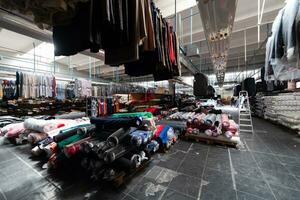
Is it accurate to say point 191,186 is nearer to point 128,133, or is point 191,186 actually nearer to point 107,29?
point 128,133

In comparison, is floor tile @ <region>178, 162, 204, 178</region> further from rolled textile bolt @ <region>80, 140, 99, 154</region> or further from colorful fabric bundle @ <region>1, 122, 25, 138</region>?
colorful fabric bundle @ <region>1, 122, 25, 138</region>

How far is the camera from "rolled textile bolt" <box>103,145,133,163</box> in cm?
156

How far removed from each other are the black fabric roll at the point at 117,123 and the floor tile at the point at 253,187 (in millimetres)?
1552

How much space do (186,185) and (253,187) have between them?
0.79 meters

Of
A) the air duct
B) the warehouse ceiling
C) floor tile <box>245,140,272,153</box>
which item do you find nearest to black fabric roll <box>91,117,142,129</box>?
the warehouse ceiling

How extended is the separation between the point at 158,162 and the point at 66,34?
2135mm

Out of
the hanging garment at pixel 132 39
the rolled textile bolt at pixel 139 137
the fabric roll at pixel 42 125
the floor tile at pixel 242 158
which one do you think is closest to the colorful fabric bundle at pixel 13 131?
the fabric roll at pixel 42 125

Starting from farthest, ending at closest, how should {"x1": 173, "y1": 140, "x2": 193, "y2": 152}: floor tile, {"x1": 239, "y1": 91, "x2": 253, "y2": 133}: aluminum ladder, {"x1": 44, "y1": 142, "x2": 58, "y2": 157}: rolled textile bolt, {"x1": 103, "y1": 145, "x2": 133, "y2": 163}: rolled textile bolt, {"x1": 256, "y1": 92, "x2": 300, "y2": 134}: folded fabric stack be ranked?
{"x1": 239, "y1": 91, "x2": 253, "y2": 133}: aluminum ladder → {"x1": 256, "y1": 92, "x2": 300, "y2": 134}: folded fabric stack → {"x1": 173, "y1": 140, "x2": 193, "y2": 152}: floor tile → {"x1": 44, "y1": 142, "x2": 58, "y2": 157}: rolled textile bolt → {"x1": 103, "y1": 145, "x2": 133, "y2": 163}: rolled textile bolt

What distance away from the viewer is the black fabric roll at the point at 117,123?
83.6 inches

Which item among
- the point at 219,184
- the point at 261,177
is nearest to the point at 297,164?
the point at 261,177

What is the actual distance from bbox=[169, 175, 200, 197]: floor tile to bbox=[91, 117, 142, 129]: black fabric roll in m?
0.97

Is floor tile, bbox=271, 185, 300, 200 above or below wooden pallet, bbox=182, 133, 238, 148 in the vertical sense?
below

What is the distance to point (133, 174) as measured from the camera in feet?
5.97

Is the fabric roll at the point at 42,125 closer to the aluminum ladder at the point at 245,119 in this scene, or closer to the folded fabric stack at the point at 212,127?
the folded fabric stack at the point at 212,127
